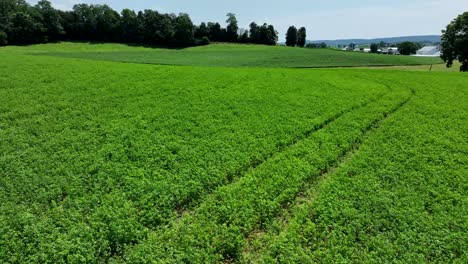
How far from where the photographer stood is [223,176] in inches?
408

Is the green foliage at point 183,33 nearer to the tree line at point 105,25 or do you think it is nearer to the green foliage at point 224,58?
the tree line at point 105,25

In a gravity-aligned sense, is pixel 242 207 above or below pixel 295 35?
below

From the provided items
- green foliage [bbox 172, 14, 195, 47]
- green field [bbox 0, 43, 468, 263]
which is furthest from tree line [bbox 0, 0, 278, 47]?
green field [bbox 0, 43, 468, 263]

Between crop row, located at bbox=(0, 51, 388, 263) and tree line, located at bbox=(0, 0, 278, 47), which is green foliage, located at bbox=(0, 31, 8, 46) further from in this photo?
crop row, located at bbox=(0, 51, 388, 263)

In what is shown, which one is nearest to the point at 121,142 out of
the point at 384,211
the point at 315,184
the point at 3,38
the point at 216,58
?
the point at 315,184

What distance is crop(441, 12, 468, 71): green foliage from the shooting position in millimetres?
46719

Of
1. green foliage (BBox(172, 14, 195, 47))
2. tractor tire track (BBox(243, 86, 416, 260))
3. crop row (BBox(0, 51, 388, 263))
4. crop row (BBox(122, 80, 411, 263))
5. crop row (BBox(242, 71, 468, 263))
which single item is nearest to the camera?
crop row (BBox(122, 80, 411, 263))

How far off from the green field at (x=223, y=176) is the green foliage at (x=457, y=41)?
122ft

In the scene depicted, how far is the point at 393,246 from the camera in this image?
24.5 ft

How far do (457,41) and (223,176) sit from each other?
5355 cm

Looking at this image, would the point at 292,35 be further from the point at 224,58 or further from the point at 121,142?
the point at 121,142

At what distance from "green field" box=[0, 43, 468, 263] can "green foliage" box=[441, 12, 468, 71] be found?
122 ft

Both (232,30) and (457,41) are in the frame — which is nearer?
(457,41)

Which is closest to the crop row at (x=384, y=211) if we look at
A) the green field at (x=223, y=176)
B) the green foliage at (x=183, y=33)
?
the green field at (x=223, y=176)
